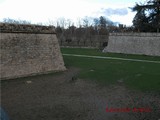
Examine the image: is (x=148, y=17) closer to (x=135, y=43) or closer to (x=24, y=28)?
(x=135, y=43)

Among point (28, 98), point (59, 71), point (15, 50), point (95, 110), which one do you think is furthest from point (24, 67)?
point (95, 110)

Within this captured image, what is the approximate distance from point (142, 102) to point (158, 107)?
2.22 feet

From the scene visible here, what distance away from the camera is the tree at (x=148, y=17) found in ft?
86.9

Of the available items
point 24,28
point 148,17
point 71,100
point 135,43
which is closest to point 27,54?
point 24,28

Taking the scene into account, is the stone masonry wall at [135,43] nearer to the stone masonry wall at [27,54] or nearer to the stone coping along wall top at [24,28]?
the stone masonry wall at [27,54]

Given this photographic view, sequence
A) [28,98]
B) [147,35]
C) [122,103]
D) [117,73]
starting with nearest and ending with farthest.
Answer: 1. [122,103]
2. [28,98]
3. [117,73]
4. [147,35]

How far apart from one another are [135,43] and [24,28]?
1530 cm

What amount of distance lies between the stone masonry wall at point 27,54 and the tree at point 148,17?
52.8ft

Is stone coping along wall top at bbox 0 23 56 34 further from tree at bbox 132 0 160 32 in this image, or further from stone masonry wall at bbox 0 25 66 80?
tree at bbox 132 0 160 32

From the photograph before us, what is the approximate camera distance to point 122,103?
8.04m

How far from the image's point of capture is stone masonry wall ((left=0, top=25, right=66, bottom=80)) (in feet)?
39.1

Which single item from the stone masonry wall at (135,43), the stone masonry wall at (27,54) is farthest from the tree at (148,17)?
the stone masonry wall at (27,54)

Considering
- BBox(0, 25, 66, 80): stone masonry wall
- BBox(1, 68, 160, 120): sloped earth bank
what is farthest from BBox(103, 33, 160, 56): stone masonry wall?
BBox(1, 68, 160, 120): sloped earth bank

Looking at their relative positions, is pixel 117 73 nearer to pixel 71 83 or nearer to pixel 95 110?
pixel 71 83
